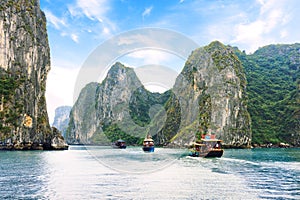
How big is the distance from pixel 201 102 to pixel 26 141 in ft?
233

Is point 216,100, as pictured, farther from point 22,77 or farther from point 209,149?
point 22,77

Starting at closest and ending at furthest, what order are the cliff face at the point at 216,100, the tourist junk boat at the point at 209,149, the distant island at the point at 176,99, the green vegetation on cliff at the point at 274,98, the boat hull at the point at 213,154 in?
the boat hull at the point at 213,154, the tourist junk boat at the point at 209,149, the distant island at the point at 176,99, the cliff face at the point at 216,100, the green vegetation on cliff at the point at 274,98

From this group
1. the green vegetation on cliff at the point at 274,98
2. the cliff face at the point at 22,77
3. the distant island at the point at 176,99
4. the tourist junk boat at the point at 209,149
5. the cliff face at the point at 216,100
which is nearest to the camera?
the tourist junk boat at the point at 209,149

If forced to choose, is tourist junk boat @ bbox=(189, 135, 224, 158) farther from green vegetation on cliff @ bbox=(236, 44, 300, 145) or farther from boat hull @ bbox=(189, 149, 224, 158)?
green vegetation on cliff @ bbox=(236, 44, 300, 145)

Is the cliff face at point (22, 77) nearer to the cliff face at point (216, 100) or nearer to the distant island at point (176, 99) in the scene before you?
the distant island at point (176, 99)

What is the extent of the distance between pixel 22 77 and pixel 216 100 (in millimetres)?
73747

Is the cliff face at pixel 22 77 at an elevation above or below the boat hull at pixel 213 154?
above

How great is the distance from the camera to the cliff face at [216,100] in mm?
125625

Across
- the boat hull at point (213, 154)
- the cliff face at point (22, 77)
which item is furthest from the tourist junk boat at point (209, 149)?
the cliff face at point (22, 77)

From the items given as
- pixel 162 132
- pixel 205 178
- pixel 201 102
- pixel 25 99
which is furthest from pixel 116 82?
pixel 205 178

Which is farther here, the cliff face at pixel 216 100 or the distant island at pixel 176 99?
the cliff face at pixel 216 100

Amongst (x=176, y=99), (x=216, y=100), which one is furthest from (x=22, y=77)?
(x=216, y=100)

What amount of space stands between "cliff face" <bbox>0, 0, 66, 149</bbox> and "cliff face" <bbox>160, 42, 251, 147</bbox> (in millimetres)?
50348

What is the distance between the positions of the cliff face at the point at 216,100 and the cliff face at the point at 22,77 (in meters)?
50.3
